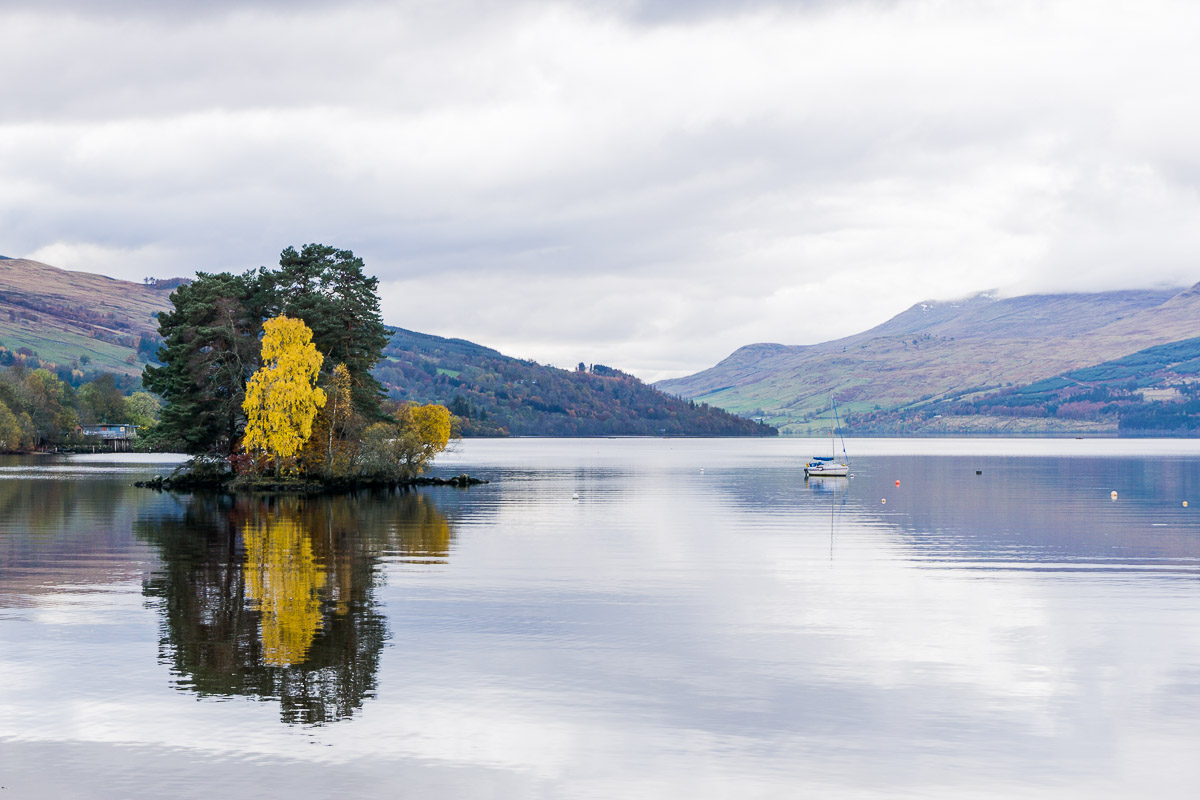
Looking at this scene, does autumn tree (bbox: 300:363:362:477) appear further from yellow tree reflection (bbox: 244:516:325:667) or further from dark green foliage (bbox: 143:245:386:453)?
yellow tree reflection (bbox: 244:516:325:667)

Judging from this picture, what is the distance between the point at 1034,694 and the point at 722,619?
437 inches

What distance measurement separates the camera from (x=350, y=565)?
45875 millimetres

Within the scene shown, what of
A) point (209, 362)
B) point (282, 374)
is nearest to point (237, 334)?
point (209, 362)

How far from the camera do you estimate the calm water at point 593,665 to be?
19.4m

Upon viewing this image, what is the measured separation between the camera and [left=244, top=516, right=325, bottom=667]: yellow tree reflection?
1134 inches

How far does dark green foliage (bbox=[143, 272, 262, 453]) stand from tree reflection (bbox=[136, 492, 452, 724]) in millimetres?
27683

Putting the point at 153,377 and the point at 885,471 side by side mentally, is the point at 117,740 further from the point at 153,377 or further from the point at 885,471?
the point at 885,471

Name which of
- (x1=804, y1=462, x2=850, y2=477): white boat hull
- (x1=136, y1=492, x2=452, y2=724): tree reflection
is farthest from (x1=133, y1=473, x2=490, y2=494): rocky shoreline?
(x1=804, y1=462, x2=850, y2=477): white boat hull

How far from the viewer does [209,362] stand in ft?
320

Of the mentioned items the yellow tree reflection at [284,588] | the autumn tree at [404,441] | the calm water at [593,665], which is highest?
the autumn tree at [404,441]

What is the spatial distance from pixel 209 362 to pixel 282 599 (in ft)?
218

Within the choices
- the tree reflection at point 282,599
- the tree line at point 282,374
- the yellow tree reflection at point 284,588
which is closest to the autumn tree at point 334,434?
the tree line at point 282,374

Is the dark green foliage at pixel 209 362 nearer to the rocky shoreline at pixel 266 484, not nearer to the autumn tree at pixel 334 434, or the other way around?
the rocky shoreline at pixel 266 484

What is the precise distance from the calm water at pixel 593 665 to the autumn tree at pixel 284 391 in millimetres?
33210
